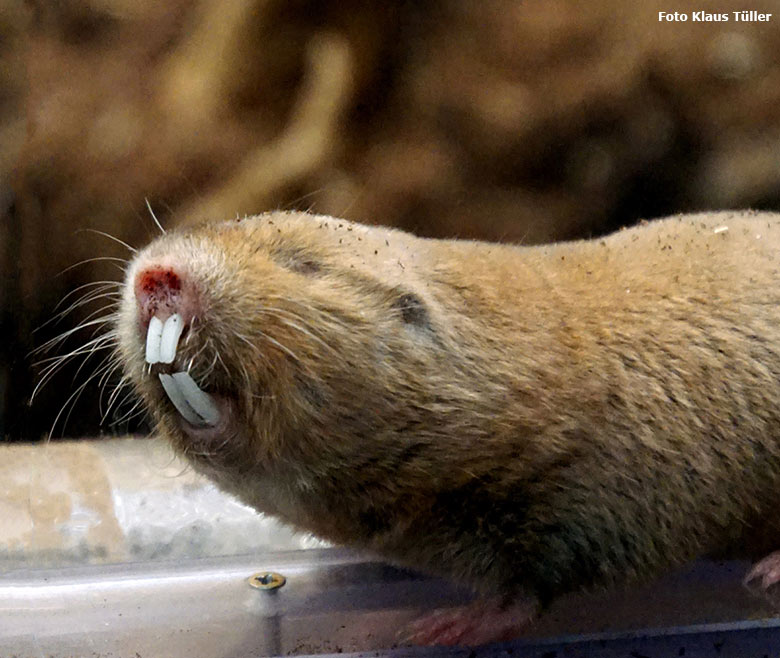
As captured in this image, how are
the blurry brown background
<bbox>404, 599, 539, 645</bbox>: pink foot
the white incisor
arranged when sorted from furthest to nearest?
the blurry brown background < <bbox>404, 599, 539, 645</bbox>: pink foot < the white incisor

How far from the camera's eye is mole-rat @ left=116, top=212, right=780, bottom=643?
4.36ft

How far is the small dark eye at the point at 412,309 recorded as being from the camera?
1.43m

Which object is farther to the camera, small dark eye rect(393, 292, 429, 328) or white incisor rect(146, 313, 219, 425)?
small dark eye rect(393, 292, 429, 328)

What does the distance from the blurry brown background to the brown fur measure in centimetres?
81

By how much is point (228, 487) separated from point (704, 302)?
0.96 m

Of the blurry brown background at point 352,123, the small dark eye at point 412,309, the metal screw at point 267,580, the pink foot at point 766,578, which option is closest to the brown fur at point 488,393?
the small dark eye at point 412,309

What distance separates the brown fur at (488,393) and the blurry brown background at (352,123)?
0.81 m

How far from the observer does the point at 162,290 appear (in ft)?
4.19

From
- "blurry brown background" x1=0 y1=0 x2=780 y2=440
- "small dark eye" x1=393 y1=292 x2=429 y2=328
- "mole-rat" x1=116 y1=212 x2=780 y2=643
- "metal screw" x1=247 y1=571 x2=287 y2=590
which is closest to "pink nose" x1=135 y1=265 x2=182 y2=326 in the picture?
"mole-rat" x1=116 y1=212 x2=780 y2=643

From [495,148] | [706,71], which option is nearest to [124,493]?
[495,148]

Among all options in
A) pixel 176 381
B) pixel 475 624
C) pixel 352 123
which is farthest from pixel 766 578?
pixel 352 123

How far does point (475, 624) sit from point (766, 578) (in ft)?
2.16

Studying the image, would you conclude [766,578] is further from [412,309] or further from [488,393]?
[412,309]

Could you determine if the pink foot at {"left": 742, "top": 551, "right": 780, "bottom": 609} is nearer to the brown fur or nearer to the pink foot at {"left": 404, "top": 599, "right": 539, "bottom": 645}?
the brown fur
